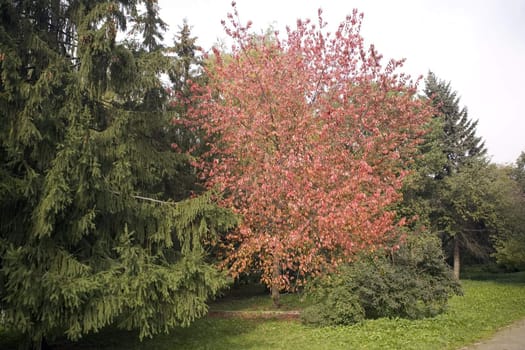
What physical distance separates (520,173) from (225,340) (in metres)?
22.7

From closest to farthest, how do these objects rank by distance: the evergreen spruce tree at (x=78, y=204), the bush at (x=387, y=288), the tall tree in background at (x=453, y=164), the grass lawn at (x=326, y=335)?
1. the evergreen spruce tree at (x=78, y=204)
2. the grass lawn at (x=326, y=335)
3. the bush at (x=387, y=288)
4. the tall tree in background at (x=453, y=164)

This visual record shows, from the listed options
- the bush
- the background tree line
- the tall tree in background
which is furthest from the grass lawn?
the tall tree in background

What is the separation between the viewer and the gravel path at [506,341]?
8043 millimetres

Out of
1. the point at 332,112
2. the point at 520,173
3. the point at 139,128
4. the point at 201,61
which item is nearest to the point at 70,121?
the point at 139,128

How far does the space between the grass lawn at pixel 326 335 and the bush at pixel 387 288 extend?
0.39 metres

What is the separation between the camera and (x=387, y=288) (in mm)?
10430

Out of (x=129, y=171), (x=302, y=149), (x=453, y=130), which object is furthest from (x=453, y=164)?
(x=129, y=171)

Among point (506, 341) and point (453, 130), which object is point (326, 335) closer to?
point (506, 341)

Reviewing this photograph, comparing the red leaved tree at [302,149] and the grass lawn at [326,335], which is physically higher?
the red leaved tree at [302,149]

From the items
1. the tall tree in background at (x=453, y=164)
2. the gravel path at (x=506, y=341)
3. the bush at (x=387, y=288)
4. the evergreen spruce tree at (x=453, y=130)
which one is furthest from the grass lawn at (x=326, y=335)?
the evergreen spruce tree at (x=453, y=130)

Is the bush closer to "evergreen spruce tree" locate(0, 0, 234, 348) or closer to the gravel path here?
the gravel path

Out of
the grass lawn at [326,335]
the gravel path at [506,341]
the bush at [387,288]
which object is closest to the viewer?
the gravel path at [506,341]

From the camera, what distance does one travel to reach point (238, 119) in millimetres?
12367

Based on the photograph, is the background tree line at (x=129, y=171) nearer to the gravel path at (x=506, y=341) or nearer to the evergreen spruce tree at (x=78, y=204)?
the evergreen spruce tree at (x=78, y=204)
